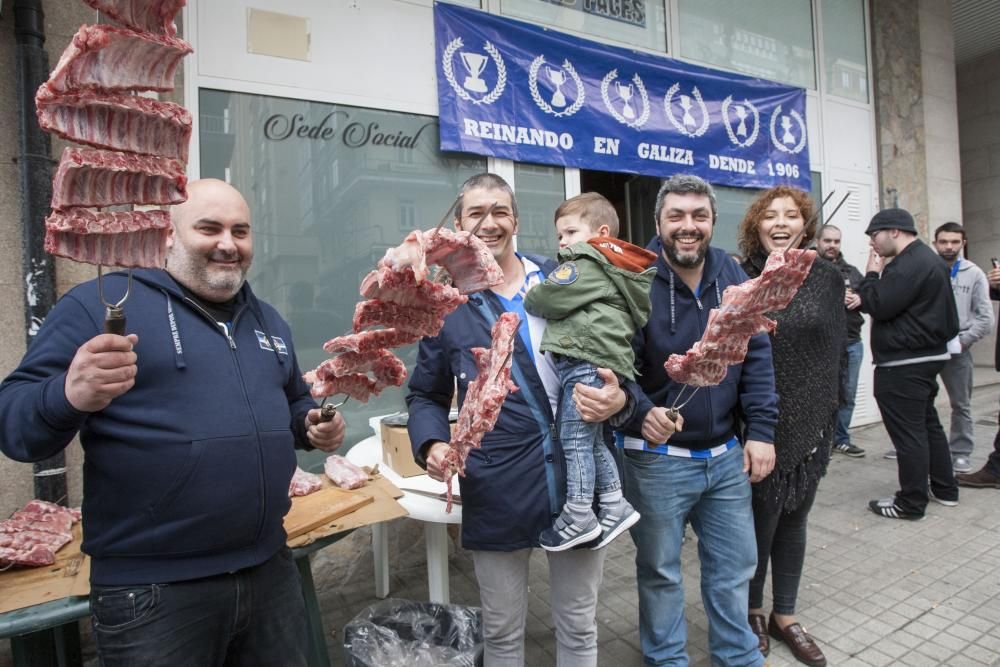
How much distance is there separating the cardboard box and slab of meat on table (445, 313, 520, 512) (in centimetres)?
131

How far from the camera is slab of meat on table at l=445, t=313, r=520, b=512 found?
72.5 inches

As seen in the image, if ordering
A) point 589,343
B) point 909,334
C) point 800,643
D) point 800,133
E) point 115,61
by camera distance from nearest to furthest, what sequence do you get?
point 115,61
point 589,343
point 800,643
point 909,334
point 800,133

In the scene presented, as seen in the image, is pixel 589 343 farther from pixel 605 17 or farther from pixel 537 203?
pixel 605 17

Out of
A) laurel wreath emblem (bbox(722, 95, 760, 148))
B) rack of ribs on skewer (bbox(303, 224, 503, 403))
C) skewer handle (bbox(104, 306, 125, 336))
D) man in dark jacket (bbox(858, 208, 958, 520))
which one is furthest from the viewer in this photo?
laurel wreath emblem (bbox(722, 95, 760, 148))

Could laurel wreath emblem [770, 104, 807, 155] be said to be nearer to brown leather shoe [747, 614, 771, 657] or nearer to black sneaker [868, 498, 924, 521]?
black sneaker [868, 498, 924, 521]

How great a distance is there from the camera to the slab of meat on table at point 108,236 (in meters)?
1.27

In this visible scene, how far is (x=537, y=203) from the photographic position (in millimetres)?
5336

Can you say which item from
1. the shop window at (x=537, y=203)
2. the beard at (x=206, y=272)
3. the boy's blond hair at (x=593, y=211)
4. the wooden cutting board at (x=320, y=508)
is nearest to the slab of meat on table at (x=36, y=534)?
the wooden cutting board at (x=320, y=508)

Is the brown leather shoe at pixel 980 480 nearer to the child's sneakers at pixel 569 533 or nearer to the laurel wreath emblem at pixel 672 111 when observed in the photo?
the laurel wreath emblem at pixel 672 111

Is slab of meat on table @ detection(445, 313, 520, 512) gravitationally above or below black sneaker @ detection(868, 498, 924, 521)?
above

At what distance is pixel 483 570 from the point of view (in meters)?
2.22

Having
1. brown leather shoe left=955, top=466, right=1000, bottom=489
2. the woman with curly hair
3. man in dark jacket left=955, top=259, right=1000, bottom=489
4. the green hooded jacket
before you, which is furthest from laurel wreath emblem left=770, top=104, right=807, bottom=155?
the green hooded jacket

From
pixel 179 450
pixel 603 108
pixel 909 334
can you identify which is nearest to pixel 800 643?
pixel 909 334

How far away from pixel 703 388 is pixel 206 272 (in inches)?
78.0
